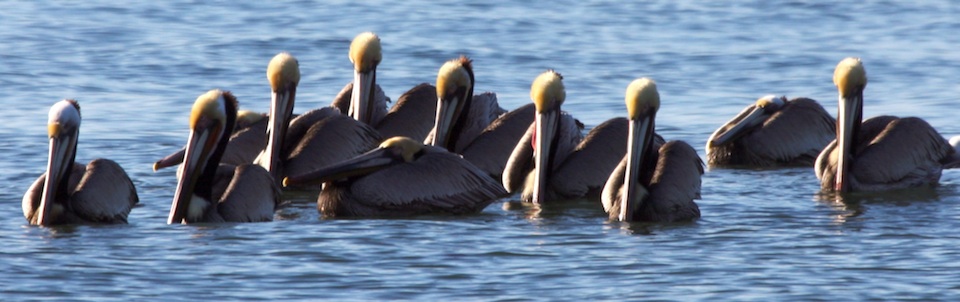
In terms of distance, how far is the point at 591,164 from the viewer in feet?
27.7

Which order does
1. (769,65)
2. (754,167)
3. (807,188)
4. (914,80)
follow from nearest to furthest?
1. (807,188)
2. (754,167)
3. (914,80)
4. (769,65)

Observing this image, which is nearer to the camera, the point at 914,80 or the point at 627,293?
the point at 627,293

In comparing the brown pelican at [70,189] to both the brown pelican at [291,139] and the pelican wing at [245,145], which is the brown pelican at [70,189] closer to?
the brown pelican at [291,139]

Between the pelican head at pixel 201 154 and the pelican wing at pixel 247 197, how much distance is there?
3.8 inches

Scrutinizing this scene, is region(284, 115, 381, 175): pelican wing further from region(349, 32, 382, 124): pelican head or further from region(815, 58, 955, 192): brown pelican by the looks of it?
region(815, 58, 955, 192): brown pelican

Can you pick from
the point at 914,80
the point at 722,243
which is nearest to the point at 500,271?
the point at 722,243

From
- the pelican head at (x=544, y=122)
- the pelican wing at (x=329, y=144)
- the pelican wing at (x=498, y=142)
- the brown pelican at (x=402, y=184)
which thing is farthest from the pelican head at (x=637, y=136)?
the pelican wing at (x=329, y=144)

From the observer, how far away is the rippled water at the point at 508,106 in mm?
6457

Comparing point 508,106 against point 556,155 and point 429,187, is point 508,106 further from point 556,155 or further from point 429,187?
point 429,187

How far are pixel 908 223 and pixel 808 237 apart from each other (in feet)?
2.03

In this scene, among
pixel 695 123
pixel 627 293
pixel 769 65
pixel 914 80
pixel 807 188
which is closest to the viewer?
pixel 627 293

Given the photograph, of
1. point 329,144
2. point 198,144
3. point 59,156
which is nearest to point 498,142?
point 329,144

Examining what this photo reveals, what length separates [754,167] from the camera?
9680 millimetres

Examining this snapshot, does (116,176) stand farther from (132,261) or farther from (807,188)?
(807,188)
